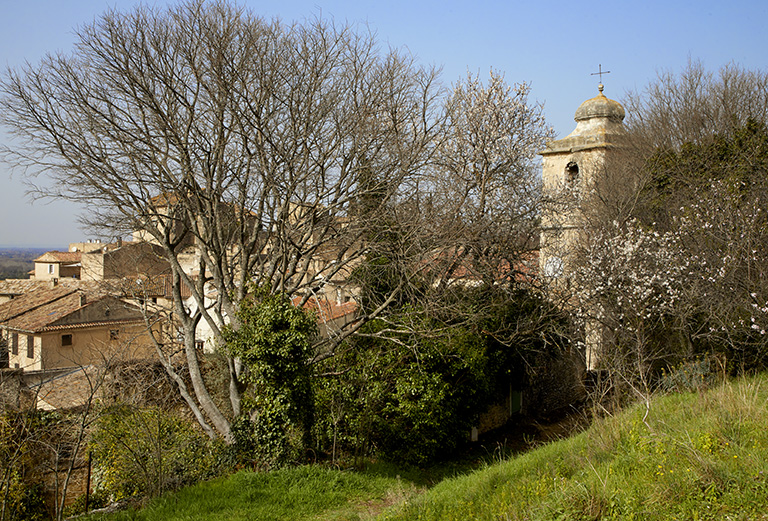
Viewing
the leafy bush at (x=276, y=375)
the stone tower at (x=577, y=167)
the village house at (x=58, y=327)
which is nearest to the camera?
the leafy bush at (x=276, y=375)

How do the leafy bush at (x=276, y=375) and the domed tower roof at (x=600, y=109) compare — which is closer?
the leafy bush at (x=276, y=375)

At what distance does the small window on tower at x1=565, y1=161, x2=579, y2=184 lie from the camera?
63.3ft

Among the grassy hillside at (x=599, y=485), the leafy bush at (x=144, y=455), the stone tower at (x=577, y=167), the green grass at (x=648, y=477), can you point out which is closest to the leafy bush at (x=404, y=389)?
the grassy hillside at (x=599, y=485)

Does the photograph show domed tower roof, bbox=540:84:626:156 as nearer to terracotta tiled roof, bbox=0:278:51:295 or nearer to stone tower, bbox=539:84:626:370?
stone tower, bbox=539:84:626:370

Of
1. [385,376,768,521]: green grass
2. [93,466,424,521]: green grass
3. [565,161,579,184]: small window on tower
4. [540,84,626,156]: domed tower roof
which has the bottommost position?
[93,466,424,521]: green grass

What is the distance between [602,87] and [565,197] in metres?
5.02

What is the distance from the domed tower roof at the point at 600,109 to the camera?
63.6 feet

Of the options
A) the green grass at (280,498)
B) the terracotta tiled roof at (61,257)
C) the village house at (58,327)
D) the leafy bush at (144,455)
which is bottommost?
the green grass at (280,498)

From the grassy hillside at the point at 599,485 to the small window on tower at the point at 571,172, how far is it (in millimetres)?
10999

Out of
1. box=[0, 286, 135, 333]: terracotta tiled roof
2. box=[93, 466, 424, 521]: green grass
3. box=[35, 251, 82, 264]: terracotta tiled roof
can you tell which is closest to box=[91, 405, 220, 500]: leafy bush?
box=[93, 466, 424, 521]: green grass

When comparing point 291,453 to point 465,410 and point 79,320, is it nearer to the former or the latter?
point 465,410

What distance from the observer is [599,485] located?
5066 millimetres

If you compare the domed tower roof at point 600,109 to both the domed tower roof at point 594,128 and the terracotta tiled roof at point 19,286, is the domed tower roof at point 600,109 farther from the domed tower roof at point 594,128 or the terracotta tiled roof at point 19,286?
the terracotta tiled roof at point 19,286

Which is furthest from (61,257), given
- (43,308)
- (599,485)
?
(599,485)
